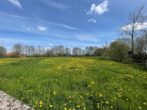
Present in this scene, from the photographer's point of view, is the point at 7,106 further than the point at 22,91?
No

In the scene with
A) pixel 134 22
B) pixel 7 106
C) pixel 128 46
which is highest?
pixel 134 22

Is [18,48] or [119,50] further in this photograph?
[18,48]

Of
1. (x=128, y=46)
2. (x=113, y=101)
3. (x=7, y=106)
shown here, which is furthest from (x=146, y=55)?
(x=7, y=106)

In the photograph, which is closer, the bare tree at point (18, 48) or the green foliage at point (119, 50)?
the green foliage at point (119, 50)

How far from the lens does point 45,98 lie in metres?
6.24

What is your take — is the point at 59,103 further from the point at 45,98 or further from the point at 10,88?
the point at 10,88

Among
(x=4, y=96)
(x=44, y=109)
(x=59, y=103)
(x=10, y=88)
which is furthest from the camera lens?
(x=10, y=88)

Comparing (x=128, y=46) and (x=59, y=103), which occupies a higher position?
(x=128, y=46)

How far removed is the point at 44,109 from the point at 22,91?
92.3 inches

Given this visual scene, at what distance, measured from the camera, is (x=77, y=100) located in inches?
231

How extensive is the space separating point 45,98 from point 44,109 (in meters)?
0.97

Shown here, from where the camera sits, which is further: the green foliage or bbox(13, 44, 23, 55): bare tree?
bbox(13, 44, 23, 55): bare tree

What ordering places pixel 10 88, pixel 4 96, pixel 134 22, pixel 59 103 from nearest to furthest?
pixel 59 103, pixel 4 96, pixel 10 88, pixel 134 22

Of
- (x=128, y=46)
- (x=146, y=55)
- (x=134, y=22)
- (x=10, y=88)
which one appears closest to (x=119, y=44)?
(x=128, y=46)
